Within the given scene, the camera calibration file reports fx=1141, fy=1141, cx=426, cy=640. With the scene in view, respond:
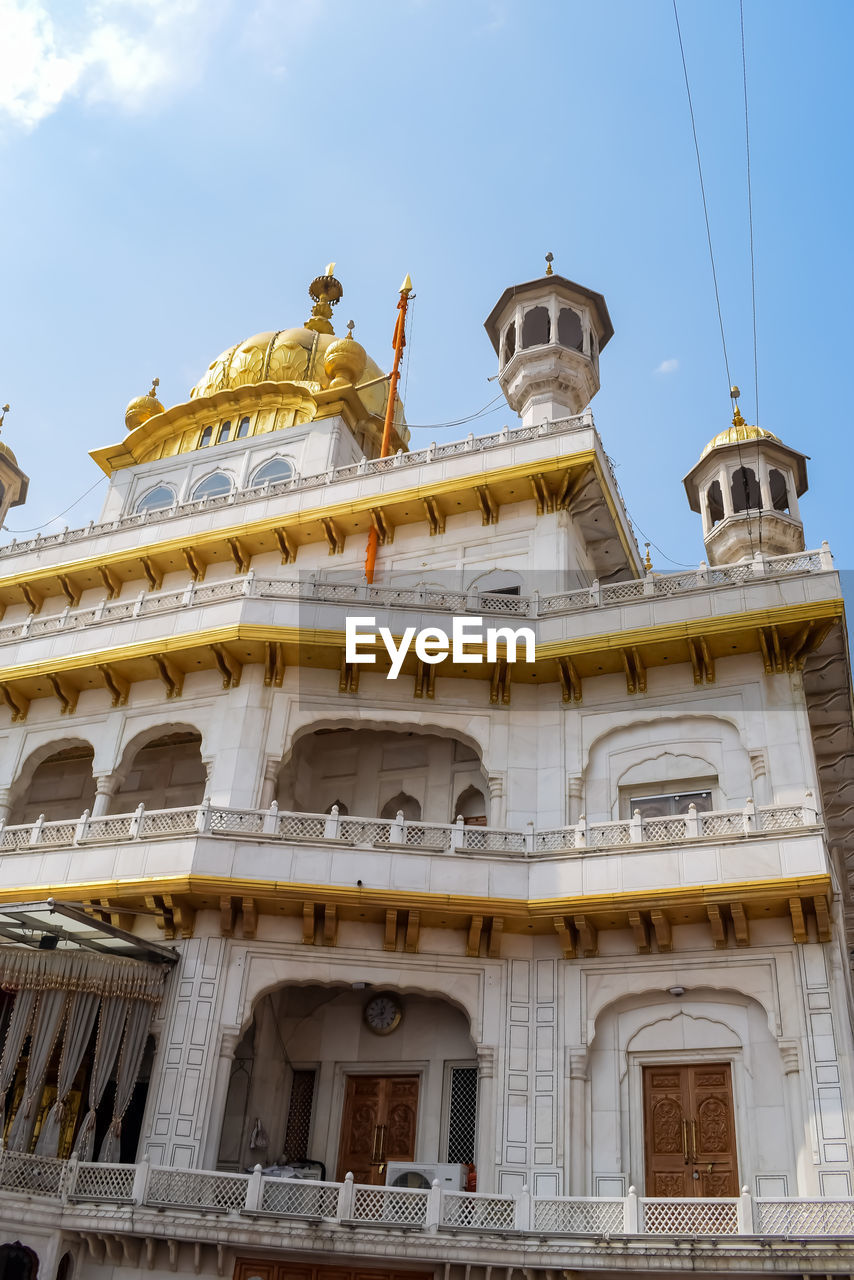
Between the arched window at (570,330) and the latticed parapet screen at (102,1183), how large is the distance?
19.0m

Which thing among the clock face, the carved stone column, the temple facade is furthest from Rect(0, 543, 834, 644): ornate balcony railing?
the carved stone column

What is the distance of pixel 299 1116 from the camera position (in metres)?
A: 17.4

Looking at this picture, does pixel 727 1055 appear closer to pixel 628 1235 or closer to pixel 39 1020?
pixel 628 1235

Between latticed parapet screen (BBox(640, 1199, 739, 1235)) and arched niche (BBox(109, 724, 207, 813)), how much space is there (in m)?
10.8

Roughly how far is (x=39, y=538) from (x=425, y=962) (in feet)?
52.7

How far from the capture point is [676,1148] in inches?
574

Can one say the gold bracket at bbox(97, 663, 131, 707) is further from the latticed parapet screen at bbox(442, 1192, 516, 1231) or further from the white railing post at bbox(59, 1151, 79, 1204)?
the latticed parapet screen at bbox(442, 1192, 516, 1231)

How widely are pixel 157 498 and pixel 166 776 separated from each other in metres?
9.79

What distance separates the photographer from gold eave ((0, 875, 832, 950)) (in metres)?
14.7

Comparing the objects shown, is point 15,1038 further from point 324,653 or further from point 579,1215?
point 579,1215

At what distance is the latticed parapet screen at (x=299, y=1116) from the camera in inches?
674

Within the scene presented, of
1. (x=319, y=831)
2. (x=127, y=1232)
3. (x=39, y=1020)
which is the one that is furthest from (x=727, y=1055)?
(x=39, y=1020)

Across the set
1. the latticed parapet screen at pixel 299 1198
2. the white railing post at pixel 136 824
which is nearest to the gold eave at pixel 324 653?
the white railing post at pixel 136 824

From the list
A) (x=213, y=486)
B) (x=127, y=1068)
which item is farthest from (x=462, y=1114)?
(x=213, y=486)
